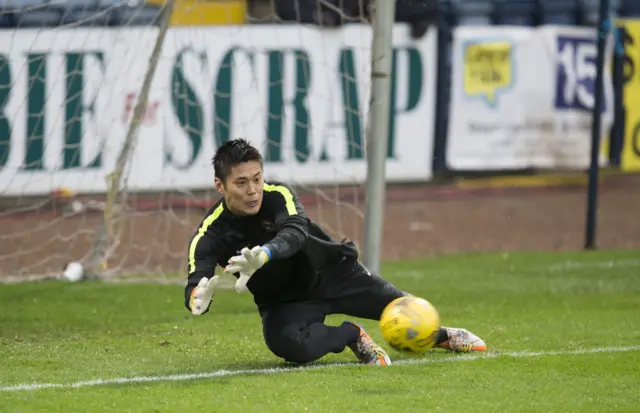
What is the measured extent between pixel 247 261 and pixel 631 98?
11363 mm

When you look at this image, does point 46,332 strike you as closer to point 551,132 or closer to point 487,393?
point 487,393

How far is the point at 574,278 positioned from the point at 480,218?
185 inches

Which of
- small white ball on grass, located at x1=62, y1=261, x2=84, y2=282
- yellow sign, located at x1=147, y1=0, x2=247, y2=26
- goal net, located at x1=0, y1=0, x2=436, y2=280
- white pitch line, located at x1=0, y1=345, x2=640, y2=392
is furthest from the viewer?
yellow sign, located at x1=147, y1=0, x2=247, y2=26

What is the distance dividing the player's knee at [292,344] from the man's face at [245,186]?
622 millimetres

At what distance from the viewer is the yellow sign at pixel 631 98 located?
16.2 meters

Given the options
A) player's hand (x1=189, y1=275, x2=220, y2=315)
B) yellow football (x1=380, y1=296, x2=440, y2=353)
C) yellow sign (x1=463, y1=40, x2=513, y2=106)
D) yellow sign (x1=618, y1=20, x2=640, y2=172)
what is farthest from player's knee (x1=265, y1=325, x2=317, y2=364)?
yellow sign (x1=618, y1=20, x2=640, y2=172)

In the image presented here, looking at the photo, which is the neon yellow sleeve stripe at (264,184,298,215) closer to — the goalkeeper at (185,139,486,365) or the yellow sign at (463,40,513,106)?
the goalkeeper at (185,139,486,365)

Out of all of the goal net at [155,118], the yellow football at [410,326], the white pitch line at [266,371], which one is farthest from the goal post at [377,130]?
the yellow football at [410,326]

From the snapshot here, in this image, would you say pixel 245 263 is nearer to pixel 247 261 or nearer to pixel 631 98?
pixel 247 261

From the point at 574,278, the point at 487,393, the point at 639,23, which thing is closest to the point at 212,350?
the point at 487,393

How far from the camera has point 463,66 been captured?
52.1 ft

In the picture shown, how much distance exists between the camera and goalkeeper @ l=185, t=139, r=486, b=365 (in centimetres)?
623

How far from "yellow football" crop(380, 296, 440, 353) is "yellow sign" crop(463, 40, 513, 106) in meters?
9.48

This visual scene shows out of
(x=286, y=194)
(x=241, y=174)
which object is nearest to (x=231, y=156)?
(x=241, y=174)
